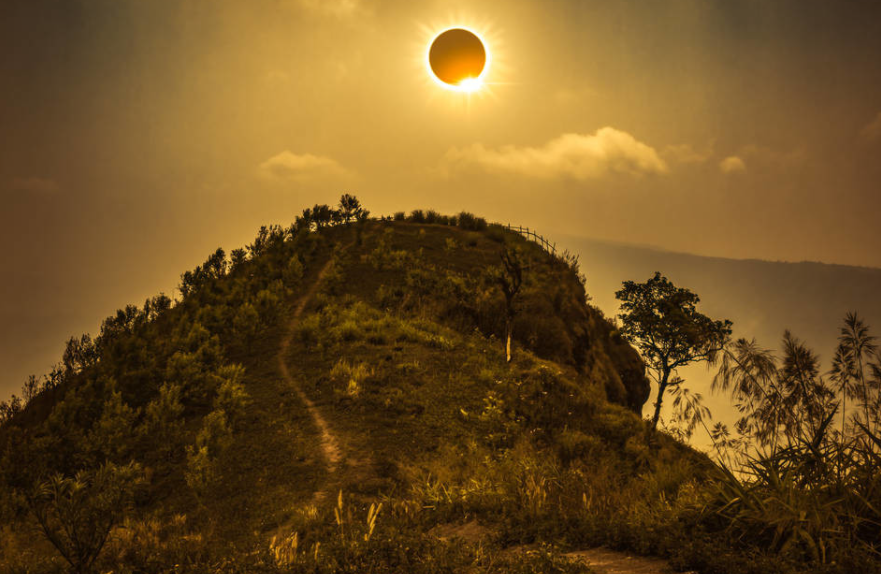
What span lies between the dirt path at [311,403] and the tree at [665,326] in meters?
16.5

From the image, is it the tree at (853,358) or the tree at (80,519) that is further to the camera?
the tree at (853,358)

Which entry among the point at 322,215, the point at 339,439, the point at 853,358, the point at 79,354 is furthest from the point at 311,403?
the point at 322,215

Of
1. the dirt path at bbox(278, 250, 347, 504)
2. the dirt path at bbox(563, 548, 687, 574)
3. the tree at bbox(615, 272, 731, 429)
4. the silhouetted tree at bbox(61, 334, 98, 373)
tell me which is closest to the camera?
the dirt path at bbox(563, 548, 687, 574)

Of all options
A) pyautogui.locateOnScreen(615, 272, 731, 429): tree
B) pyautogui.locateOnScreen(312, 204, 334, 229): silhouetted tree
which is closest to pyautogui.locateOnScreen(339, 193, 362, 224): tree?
pyautogui.locateOnScreen(312, 204, 334, 229): silhouetted tree

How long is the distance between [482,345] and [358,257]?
1564cm

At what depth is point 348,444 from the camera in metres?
12.9

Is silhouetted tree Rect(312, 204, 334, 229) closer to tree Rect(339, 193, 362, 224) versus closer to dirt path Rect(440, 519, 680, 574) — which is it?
tree Rect(339, 193, 362, 224)

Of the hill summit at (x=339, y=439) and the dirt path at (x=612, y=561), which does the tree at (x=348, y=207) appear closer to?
the hill summit at (x=339, y=439)

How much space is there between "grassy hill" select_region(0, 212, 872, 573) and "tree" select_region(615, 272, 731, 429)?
3.99m

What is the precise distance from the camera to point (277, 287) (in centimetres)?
2817

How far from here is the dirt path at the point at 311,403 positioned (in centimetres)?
1196

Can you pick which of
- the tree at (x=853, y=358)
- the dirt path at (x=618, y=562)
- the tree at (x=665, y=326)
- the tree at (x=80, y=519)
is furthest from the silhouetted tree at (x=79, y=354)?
the tree at (x=853, y=358)

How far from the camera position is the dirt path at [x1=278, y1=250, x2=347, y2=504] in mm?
11961

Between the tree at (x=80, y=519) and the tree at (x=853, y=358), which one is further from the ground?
the tree at (x=853, y=358)
